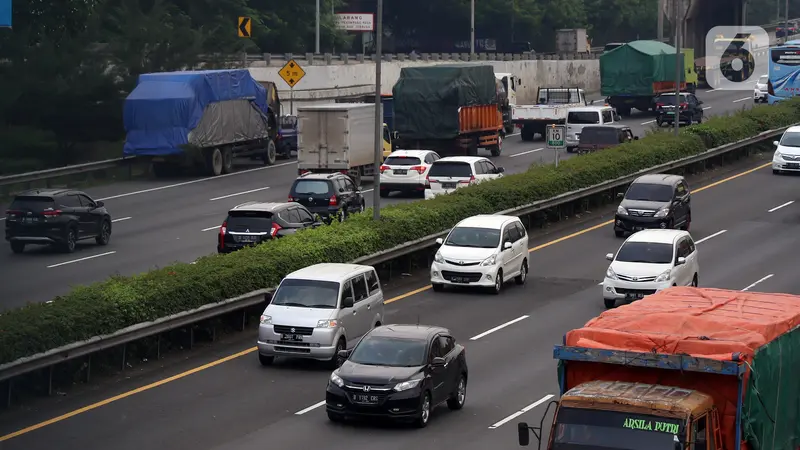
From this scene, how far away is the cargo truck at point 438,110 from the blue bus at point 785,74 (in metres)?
25.2

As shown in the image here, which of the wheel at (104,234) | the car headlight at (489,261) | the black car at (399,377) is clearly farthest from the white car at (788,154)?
the black car at (399,377)

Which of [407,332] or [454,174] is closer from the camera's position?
[407,332]

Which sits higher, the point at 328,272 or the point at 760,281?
the point at 328,272

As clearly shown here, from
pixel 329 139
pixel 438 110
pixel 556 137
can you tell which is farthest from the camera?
pixel 438 110

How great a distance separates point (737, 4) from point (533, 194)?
277 ft

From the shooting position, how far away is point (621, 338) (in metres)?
13.8

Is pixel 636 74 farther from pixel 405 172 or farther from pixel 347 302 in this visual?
pixel 347 302

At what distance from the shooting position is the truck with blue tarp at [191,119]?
49.4 meters

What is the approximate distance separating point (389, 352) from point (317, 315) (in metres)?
3.44

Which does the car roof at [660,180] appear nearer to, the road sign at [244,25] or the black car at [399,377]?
Result: the black car at [399,377]

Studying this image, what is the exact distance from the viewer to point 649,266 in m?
29.4

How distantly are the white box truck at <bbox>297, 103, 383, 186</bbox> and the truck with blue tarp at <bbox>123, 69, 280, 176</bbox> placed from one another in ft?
16.3

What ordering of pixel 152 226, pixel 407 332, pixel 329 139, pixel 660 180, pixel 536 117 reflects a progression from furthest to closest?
pixel 536 117 < pixel 329 139 < pixel 152 226 < pixel 660 180 < pixel 407 332

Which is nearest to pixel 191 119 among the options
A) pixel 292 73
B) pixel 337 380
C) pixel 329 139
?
pixel 329 139
